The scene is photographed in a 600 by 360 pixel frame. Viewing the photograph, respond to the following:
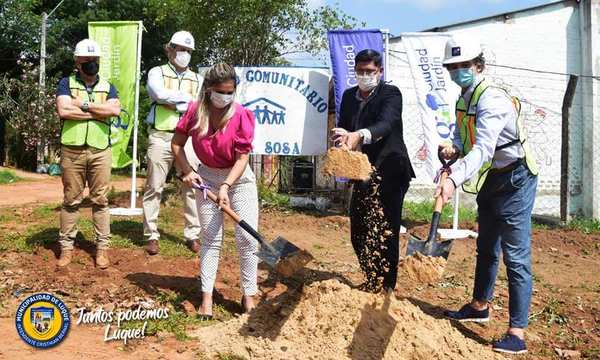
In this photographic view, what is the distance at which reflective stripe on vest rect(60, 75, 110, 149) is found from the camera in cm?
491

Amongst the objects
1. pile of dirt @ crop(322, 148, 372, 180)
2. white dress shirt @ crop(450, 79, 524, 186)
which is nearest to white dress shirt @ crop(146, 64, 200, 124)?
pile of dirt @ crop(322, 148, 372, 180)

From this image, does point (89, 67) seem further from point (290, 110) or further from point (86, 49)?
point (290, 110)

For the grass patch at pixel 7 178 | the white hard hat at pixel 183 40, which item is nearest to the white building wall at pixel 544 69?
the white hard hat at pixel 183 40

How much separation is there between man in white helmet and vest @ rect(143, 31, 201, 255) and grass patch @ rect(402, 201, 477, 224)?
480 cm

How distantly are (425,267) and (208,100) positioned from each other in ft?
6.12

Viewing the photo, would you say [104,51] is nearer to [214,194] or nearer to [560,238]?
[214,194]

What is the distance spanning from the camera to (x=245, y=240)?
4102mm

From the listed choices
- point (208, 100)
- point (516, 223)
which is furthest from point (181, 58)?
point (516, 223)

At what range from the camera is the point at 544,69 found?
12.1 meters

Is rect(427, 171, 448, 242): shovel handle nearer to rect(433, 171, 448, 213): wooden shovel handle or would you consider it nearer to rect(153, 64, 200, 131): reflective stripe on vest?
rect(433, 171, 448, 213): wooden shovel handle

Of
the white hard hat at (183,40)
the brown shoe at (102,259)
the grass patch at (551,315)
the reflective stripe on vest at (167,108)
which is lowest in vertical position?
the grass patch at (551,315)

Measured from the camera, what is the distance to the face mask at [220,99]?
152 inches

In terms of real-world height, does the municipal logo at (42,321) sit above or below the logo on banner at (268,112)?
below

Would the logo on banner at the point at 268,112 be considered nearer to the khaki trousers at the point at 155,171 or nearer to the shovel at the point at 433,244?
the khaki trousers at the point at 155,171
